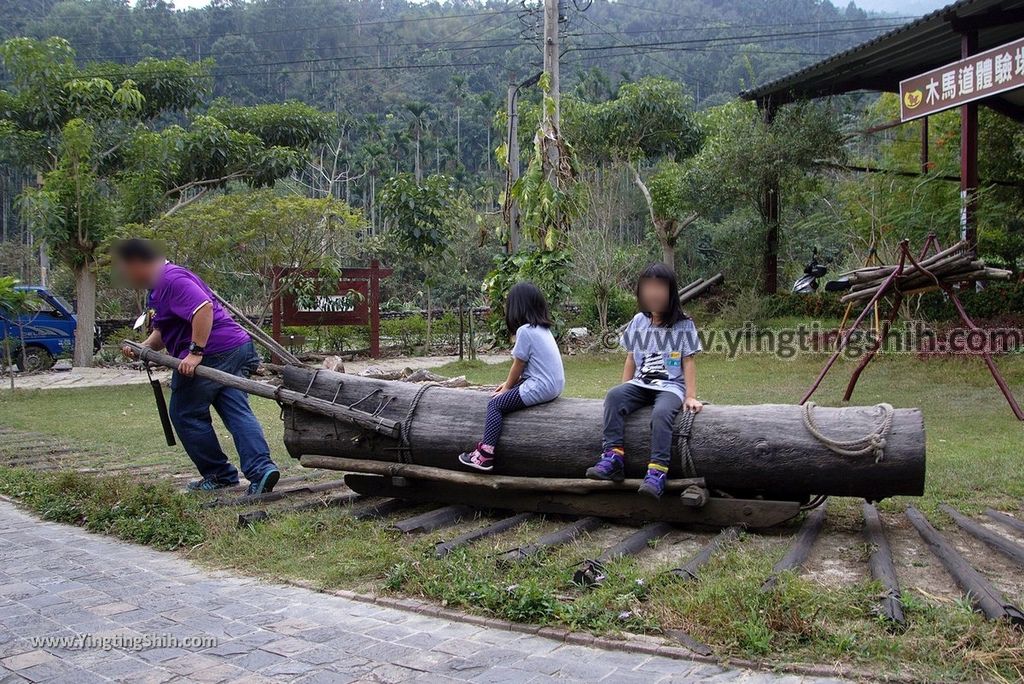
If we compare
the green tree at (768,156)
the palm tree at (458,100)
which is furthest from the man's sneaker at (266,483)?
the palm tree at (458,100)

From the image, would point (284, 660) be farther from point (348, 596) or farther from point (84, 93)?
point (84, 93)

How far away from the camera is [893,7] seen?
388 feet

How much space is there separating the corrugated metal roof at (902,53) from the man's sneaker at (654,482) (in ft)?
40.8

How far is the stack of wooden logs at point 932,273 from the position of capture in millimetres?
7852

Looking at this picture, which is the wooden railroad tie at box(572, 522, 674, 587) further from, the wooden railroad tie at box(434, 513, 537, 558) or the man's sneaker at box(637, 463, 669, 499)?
the wooden railroad tie at box(434, 513, 537, 558)

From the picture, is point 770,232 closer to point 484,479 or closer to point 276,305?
point 276,305

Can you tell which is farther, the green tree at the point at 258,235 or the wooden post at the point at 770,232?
the wooden post at the point at 770,232

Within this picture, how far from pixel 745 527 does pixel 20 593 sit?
354 centimetres

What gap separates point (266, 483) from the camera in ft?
18.4

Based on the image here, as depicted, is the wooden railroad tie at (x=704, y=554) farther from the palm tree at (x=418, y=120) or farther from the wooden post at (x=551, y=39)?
the palm tree at (x=418, y=120)

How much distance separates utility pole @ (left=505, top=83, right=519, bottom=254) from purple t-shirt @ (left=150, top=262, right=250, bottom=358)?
8321 millimetres

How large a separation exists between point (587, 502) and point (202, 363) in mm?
2809

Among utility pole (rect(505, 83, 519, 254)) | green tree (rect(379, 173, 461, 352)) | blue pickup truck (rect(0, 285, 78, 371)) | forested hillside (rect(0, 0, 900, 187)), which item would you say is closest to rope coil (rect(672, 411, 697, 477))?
utility pole (rect(505, 83, 519, 254))

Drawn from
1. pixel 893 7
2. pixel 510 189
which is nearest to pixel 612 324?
pixel 510 189
